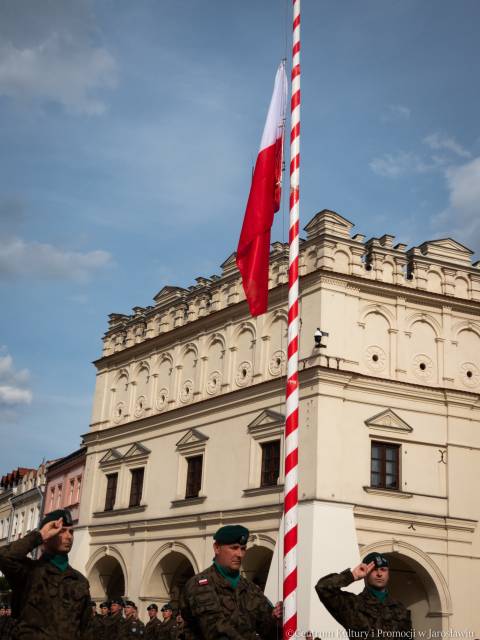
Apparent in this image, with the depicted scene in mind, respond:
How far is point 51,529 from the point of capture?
629cm

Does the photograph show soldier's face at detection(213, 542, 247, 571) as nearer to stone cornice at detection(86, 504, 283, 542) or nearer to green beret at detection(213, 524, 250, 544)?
green beret at detection(213, 524, 250, 544)

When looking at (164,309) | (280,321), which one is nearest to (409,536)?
(280,321)

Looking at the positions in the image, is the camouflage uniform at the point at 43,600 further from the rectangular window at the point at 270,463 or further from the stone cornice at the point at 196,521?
the rectangular window at the point at 270,463

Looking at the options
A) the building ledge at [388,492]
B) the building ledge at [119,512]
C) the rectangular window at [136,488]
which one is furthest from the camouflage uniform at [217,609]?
the rectangular window at [136,488]

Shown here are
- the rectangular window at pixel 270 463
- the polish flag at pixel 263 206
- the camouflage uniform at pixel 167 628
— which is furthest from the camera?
the rectangular window at pixel 270 463

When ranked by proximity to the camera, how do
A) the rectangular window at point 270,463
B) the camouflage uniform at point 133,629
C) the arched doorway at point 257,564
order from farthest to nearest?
1. the arched doorway at point 257,564
2. the rectangular window at point 270,463
3. the camouflage uniform at point 133,629

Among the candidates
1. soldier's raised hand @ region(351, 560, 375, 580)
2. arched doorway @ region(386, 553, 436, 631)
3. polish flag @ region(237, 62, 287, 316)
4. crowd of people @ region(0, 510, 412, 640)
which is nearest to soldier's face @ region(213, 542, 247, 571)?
crowd of people @ region(0, 510, 412, 640)

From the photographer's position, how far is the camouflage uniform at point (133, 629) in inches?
804

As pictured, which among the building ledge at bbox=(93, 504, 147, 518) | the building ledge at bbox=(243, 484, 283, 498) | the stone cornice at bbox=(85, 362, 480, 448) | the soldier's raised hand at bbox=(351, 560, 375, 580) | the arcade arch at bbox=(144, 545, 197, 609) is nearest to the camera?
the soldier's raised hand at bbox=(351, 560, 375, 580)

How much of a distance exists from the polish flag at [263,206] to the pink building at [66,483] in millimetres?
29190

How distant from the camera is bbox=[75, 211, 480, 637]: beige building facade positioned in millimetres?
25469

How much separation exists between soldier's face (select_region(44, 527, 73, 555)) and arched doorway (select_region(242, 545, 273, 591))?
21088mm

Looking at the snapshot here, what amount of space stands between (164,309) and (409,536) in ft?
44.2

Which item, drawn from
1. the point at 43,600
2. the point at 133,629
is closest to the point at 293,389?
the point at 43,600
